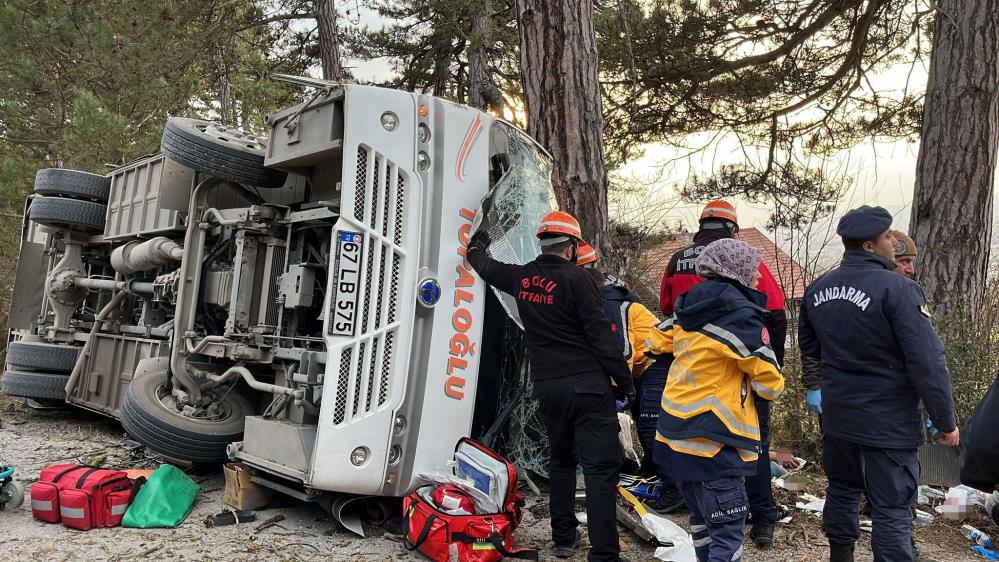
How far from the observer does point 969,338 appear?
18.6ft

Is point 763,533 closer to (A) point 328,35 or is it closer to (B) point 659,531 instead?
(B) point 659,531

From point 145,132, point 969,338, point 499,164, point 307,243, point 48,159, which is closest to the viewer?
point 499,164

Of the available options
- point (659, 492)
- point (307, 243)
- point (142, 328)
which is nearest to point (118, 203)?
point (142, 328)

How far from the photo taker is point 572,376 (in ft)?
12.8

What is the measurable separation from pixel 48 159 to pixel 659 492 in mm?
12821

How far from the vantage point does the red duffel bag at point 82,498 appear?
4.29 metres

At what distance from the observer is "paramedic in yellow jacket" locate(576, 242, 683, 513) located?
15.2 feet

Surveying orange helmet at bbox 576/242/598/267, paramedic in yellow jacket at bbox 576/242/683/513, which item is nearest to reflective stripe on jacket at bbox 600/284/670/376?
paramedic in yellow jacket at bbox 576/242/683/513

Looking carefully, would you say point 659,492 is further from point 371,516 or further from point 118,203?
point 118,203

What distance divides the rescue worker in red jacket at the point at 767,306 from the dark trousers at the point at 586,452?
730mm

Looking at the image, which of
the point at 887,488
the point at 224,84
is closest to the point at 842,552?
the point at 887,488

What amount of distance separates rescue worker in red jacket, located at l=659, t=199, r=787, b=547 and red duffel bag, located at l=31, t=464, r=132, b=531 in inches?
135

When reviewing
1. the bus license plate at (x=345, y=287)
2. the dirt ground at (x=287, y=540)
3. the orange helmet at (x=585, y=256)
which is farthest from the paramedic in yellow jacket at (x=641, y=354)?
the bus license plate at (x=345, y=287)

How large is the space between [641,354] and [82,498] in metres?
3.34
